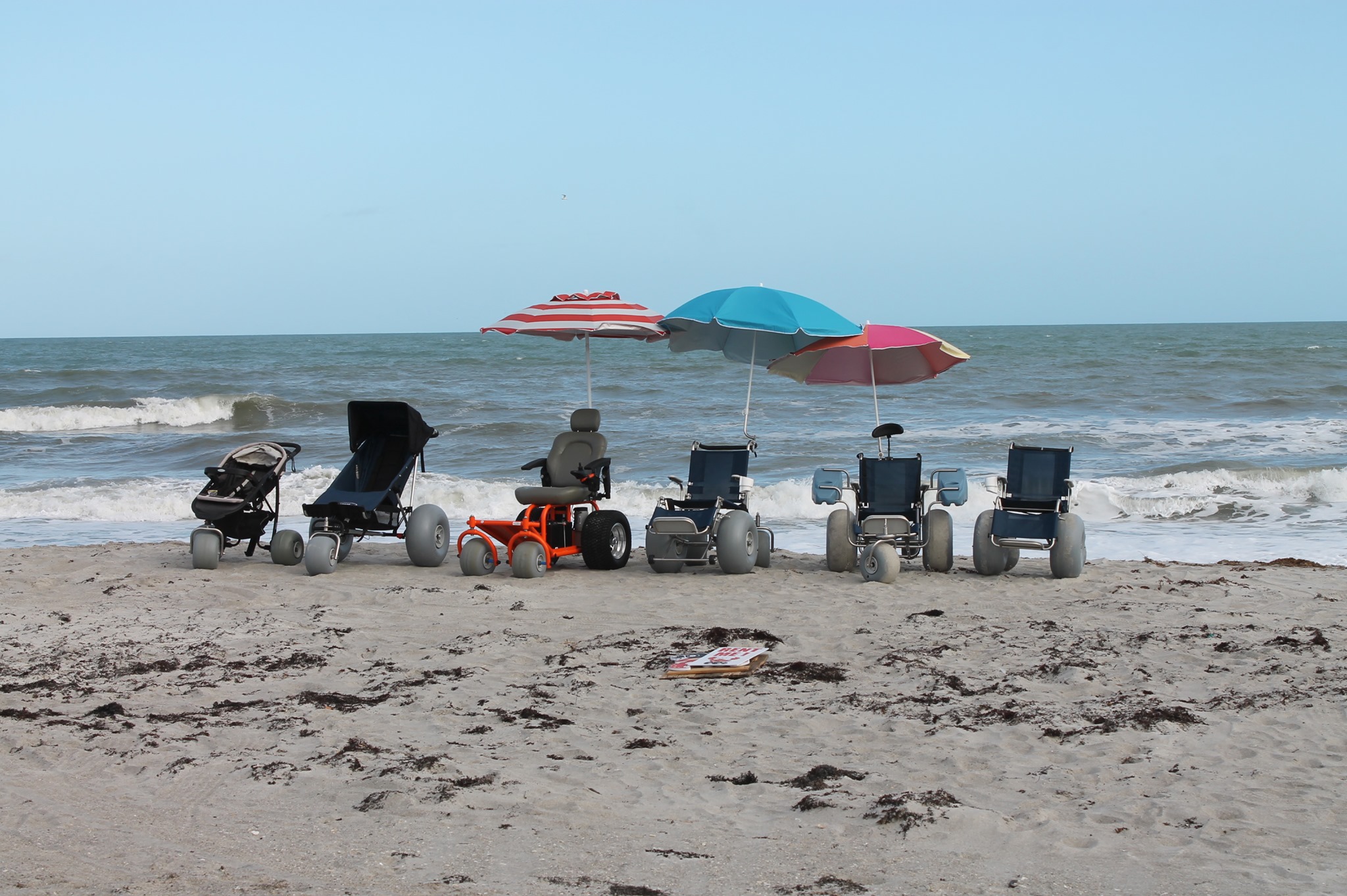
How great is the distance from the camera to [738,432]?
21.1 m

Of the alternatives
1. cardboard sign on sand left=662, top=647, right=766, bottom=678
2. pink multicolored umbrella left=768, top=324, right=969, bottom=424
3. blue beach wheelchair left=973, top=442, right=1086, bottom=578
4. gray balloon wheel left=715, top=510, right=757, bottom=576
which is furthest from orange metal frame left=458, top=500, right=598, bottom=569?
blue beach wheelchair left=973, top=442, right=1086, bottom=578

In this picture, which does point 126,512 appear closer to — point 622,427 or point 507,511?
point 507,511

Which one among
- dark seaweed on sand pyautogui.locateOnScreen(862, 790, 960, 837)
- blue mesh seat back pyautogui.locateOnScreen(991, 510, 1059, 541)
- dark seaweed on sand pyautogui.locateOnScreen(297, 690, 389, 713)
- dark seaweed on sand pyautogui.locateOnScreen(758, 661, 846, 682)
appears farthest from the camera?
blue mesh seat back pyautogui.locateOnScreen(991, 510, 1059, 541)

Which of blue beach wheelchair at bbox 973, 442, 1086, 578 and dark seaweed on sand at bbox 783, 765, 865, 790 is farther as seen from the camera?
blue beach wheelchair at bbox 973, 442, 1086, 578

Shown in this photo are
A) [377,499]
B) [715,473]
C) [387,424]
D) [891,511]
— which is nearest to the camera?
[891,511]

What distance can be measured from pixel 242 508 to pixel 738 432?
1275cm

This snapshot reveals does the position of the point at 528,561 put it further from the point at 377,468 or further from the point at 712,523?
the point at 377,468

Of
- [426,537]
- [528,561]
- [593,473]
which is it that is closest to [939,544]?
[593,473]

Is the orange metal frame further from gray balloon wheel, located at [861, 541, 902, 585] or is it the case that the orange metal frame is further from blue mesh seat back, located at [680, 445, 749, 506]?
gray balloon wheel, located at [861, 541, 902, 585]

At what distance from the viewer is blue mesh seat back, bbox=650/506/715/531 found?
30.1 ft

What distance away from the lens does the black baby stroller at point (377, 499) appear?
9.14 metres

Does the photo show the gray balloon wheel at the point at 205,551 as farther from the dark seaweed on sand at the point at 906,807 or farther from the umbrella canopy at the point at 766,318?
the dark seaweed on sand at the point at 906,807

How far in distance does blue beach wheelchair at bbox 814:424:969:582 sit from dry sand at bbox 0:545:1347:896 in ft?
3.36

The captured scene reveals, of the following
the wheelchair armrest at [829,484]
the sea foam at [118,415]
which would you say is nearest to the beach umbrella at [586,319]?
the wheelchair armrest at [829,484]
